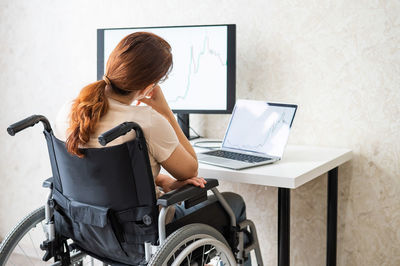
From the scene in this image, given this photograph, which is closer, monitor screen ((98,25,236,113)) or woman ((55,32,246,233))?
woman ((55,32,246,233))

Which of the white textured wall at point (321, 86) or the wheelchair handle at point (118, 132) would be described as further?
the white textured wall at point (321, 86)

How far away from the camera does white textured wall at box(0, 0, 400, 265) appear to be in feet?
6.64

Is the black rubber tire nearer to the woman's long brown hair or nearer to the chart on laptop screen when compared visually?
the woman's long brown hair

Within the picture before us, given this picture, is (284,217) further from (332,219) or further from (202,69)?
(202,69)

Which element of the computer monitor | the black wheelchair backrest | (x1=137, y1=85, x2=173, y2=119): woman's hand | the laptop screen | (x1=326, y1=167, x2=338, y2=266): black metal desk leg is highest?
the computer monitor

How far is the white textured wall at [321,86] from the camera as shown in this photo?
203 centimetres

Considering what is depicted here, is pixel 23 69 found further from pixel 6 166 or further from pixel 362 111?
pixel 362 111

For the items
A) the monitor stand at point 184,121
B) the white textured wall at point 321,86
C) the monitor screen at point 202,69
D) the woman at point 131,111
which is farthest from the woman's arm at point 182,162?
the white textured wall at point 321,86

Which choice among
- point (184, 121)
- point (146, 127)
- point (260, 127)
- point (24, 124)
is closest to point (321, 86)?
point (260, 127)

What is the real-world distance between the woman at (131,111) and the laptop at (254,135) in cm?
34

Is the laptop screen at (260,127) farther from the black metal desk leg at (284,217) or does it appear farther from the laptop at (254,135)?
the black metal desk leg at (284,217)

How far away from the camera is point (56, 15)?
2.75 m

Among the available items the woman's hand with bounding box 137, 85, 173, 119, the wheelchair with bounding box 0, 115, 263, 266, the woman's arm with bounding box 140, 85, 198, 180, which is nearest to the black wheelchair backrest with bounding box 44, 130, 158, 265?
the wheelchair with bounding box 0, 115, 263, 266

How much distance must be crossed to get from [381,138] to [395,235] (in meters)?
0.40
